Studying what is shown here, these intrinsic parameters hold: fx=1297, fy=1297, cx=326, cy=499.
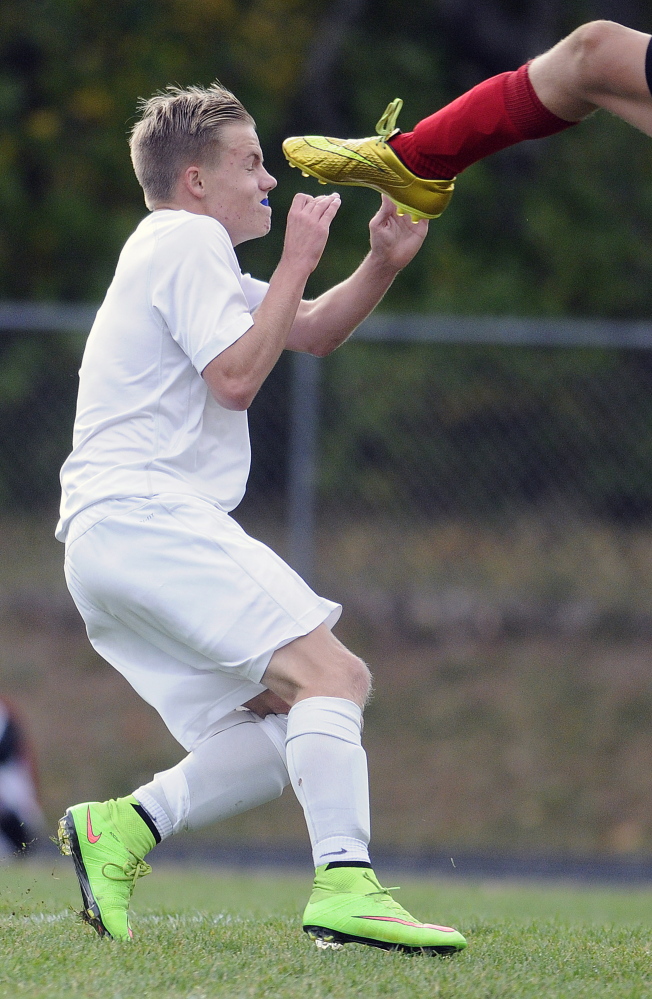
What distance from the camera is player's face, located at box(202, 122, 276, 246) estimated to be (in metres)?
3.41

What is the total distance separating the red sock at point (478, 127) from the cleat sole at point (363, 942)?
1968 millimetres

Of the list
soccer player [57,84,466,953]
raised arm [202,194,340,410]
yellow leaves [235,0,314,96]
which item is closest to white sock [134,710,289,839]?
soccer player [57,84,466,953]

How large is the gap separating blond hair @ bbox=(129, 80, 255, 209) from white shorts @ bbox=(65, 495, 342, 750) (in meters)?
0.90

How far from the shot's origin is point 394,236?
3.80 meters

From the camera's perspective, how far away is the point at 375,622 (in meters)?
9.77

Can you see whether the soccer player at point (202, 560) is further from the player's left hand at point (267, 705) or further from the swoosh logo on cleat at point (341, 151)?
the swoosh logo on cleat at point (341, 151)

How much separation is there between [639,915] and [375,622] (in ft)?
15.7

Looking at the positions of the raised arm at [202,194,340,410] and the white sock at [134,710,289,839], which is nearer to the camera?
the raised arm at [202,194,340,410]

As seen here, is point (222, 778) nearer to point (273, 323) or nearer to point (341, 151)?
point (273, 323)

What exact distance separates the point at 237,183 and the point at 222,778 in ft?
5.11

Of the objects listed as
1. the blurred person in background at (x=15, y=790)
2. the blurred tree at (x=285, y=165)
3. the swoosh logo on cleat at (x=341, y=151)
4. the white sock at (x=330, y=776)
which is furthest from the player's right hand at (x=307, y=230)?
the blurred tree at (x=285, y=165)

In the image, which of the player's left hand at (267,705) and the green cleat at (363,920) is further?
the player's left hand at (267,705)

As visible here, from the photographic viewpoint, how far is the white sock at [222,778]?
3.36 m

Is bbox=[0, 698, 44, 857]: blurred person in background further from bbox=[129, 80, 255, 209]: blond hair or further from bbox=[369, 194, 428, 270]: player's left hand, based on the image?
bbox=[129, 80, 255, 209]: blond hair
